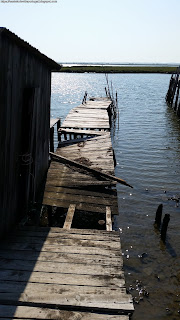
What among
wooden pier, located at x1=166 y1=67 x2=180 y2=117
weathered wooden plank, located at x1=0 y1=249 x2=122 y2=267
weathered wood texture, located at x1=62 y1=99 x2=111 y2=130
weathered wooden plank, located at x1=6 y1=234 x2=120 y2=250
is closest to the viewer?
weathered wooden plank, located at x1=0 y1=249 x2=122 y2=267

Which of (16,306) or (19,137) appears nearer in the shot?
(16,306)

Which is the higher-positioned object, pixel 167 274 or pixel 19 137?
pixel 19 137

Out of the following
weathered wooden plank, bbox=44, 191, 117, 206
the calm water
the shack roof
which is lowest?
the calm water

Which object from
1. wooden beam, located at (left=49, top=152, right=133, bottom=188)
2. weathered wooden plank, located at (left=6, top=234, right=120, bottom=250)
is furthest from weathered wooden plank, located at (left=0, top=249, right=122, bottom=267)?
wooden beam, located at (left=49, top=152, right=133, bottom=188)

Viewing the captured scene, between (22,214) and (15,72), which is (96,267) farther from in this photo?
(15,72)

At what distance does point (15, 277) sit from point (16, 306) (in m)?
0.61

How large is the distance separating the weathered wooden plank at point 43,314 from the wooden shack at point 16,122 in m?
1.96

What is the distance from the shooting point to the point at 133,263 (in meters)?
8.43

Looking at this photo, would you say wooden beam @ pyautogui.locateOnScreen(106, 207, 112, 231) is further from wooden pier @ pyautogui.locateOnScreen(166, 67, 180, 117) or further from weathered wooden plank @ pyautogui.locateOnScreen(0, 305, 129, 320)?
wooden pier @ pyautogui.locateOnScreen(166, 67, 180, 117)

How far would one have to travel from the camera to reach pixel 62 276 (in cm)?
493

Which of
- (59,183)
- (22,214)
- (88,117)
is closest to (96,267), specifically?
(22,214)

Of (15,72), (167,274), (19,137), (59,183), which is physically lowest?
(167,274)

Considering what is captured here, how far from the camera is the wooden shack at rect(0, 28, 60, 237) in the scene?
5.53 meters

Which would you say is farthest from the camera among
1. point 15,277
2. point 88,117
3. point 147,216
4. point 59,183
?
point 88,117
